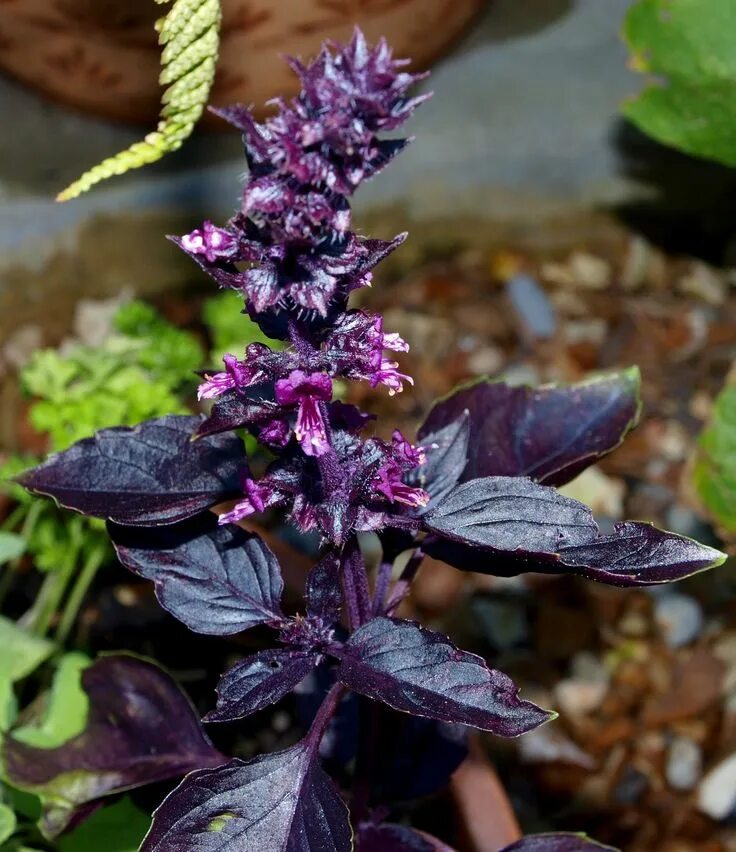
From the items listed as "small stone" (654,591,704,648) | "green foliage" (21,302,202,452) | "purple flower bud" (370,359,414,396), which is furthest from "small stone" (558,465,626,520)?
"purple flower bud" (370,359,414,396)

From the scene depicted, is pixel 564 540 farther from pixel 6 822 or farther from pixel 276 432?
pixel 6 822

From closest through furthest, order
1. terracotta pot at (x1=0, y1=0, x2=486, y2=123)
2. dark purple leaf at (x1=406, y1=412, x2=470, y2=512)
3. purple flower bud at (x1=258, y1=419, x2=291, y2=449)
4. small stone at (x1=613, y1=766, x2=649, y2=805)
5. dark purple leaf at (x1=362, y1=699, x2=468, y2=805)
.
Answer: purple flower bud at (x1=258, y1=419, x2=291, y2=449) < dark purple leaf at (x1=406, y1=412, x2=470, y2=512) < dark purple leaf at (x1=362, y1=699, x2=468, y2=805) < terracotta pot at (x1=0, y1=0, x2=486, y2=123) < small stone at (x1=613, y1=766, x2=649, y2=805)

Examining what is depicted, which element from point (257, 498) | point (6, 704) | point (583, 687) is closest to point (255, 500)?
point (257, 498)

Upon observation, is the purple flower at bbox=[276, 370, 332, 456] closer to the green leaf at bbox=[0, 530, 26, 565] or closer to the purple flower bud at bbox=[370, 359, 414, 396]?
the purple flower bud at bbox=[370, 359, 414, 396]

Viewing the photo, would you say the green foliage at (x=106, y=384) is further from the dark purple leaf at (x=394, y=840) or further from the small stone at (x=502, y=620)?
the small stone at (x=502, y=620)

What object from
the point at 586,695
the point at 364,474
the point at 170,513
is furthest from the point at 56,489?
the point at 586,695
